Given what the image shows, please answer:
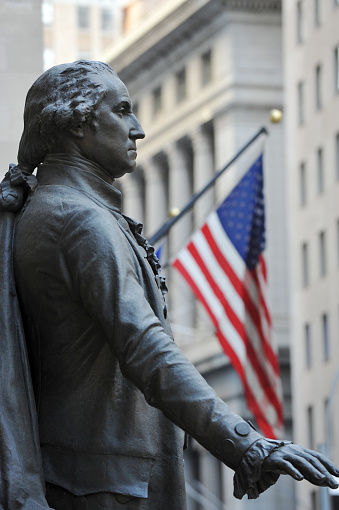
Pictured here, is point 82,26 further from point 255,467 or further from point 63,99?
point 255,467

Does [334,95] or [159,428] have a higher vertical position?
[159,428]

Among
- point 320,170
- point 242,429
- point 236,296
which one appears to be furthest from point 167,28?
point 242,429

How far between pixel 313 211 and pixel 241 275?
42.0 m

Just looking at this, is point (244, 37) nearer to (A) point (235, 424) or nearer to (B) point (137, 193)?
(B) point (137, 193)

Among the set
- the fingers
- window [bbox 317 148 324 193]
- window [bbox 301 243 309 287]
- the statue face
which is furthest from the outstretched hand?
window [bbox 301 243 309 287]

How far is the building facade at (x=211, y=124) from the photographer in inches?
3088

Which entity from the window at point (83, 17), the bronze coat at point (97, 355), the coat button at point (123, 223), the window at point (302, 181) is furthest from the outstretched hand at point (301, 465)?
the window at point (83, 17)

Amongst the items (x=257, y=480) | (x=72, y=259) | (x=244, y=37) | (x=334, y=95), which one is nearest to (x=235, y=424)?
(x=257, y=480)

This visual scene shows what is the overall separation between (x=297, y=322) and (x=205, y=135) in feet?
52.5

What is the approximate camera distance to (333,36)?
67.9m

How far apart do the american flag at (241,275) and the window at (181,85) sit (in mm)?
58512

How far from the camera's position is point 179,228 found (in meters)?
85.2

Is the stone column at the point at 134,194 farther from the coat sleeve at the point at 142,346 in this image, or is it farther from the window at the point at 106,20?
the coat sleeve at the point at 142,346

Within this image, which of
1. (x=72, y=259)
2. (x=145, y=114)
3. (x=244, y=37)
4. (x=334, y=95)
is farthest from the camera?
(x=145, y=114)
